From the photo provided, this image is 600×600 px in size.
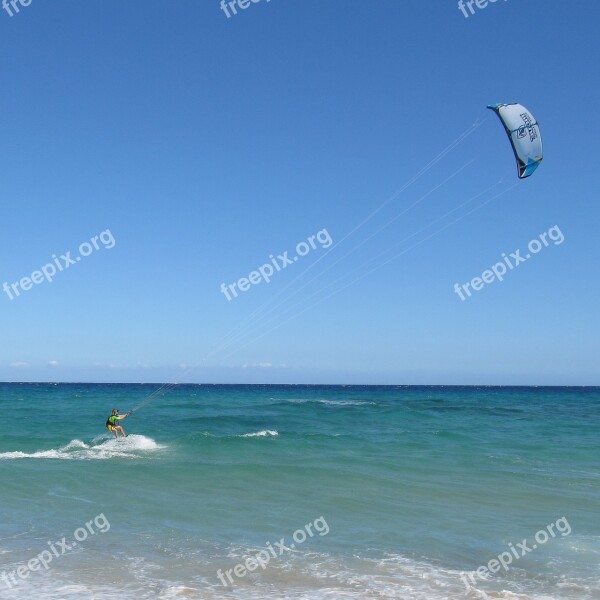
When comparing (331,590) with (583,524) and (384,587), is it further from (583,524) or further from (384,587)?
(583,524)

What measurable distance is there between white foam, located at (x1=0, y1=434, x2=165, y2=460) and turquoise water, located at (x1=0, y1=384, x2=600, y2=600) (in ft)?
0.33

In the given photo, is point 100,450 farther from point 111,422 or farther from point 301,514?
point 301,514

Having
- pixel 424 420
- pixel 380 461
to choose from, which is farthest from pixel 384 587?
pixel 424 420

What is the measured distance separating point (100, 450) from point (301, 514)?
11717 mm

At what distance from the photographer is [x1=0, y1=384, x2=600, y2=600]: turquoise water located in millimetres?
9469

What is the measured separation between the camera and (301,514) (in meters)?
13.7

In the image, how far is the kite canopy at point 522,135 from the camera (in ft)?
55.1

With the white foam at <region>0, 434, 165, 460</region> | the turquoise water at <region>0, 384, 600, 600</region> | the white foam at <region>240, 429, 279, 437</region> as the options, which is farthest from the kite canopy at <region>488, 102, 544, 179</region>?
the white foam at <region>240, 429, 279, 437</region>

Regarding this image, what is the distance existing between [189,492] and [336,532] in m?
4.80

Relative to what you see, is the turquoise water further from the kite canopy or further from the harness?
the kite canopy

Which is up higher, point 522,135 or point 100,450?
point 522,135

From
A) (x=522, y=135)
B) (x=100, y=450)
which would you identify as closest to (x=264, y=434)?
(x=100, y=450)

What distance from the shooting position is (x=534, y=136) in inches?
670

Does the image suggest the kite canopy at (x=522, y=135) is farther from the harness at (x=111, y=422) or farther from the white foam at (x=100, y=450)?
the harness at (x=111, y=422)
